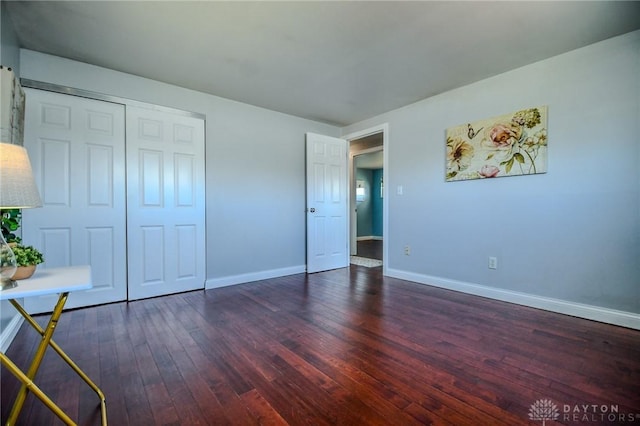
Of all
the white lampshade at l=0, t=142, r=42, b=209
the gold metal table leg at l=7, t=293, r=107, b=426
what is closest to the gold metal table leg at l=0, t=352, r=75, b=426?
the gold metal table leg at l=7, t=293, r=107, b=426

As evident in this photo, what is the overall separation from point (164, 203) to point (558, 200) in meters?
4.03

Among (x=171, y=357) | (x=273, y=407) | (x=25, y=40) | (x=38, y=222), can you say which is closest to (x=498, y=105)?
(x=273, y=407)

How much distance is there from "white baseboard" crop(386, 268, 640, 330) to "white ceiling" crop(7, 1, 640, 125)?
2.28 m

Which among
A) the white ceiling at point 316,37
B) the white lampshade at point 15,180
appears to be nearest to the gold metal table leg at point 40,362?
the white lampshade at point 15,180

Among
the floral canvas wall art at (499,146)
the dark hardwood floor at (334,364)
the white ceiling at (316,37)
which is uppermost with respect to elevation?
the white ceiling at (316,37)

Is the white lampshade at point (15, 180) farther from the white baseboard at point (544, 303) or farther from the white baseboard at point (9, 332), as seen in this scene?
the white baseboard at point (544, 303)

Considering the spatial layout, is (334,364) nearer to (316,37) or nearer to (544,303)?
(544,303)

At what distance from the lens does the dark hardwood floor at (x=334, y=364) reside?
53.9 inches

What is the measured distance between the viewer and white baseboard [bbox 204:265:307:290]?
355cm

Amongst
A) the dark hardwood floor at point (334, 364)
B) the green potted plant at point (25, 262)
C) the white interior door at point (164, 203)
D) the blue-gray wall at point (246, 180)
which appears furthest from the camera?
the blue-gray wall at point (246, 180)

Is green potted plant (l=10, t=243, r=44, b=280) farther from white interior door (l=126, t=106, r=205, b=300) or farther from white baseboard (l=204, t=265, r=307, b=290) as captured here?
white baseboard (l=204, t=265, r=307, b=290)

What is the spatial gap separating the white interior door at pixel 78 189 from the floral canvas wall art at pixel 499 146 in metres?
3.73

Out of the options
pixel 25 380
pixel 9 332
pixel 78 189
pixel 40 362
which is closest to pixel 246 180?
pixel 78 189

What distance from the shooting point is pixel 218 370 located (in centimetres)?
172
